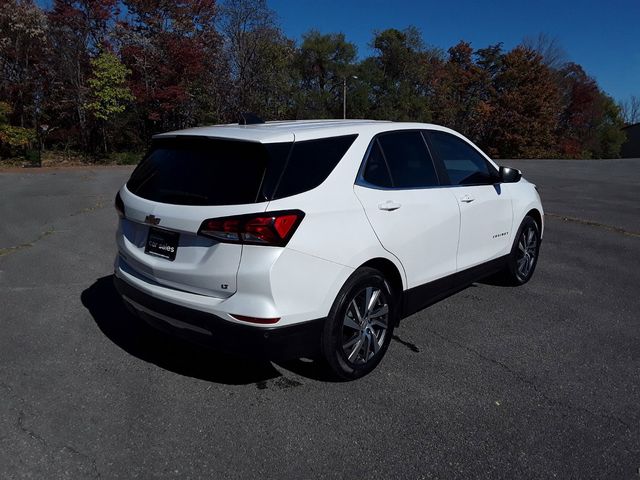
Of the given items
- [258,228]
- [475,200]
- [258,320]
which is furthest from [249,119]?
[475,200]

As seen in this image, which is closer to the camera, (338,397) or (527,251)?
(338,397)

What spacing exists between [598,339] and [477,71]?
50137 millimetres

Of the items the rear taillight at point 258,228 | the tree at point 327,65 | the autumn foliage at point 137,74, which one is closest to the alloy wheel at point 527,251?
the rear taillight at point 258,228

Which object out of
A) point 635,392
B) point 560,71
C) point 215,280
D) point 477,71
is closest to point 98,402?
point 215,280

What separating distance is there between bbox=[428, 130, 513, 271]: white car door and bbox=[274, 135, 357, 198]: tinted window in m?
1.22

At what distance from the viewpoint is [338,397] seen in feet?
10.3

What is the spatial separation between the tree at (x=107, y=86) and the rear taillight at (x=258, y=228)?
26249 millimetres

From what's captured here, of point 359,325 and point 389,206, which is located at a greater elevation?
point 389,206

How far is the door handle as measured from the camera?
3322 millimetres

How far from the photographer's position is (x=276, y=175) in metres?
2.84

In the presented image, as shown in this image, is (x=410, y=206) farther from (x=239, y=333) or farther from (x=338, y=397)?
(x=239, y=333)

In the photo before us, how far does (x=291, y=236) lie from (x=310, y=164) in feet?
1.72

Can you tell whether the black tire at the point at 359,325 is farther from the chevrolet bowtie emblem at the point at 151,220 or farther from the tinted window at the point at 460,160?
the tinted window at the point at 460,160

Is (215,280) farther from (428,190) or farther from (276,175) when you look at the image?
(428,190)
